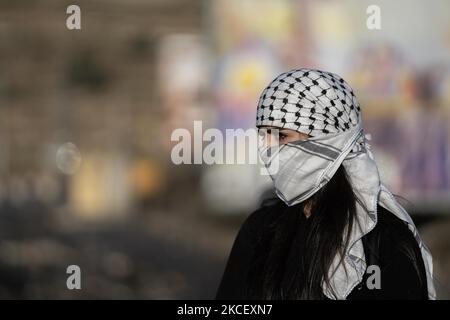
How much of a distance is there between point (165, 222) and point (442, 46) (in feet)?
28.6

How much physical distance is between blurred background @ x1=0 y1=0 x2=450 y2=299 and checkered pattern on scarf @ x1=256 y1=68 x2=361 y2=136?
137 centimetres

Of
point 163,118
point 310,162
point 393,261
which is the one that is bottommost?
point 163,118

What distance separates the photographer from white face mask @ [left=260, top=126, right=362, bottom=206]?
217cm

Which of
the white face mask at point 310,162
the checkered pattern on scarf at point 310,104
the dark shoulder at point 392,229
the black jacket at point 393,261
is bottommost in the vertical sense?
the black jacket at point 393,261

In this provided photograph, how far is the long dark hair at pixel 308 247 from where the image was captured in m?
2.18

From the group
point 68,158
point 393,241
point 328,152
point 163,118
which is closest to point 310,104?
point 328,152

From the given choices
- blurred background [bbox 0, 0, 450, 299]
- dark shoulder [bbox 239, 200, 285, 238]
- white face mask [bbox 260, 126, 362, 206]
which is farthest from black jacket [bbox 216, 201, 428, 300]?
blurred background [bbox 0, 0, 450, 299]

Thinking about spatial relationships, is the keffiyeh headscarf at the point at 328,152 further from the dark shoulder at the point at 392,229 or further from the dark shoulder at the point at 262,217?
the dark shoulder at the point at 262,217

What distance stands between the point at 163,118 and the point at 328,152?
21.7 m

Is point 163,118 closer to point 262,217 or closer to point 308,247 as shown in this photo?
point 262,217

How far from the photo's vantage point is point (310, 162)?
2.16 m

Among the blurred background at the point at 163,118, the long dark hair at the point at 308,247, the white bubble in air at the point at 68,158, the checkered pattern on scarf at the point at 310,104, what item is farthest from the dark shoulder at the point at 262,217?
the white bubble in air at the point at 68,158

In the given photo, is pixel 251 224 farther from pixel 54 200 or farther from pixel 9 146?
pixel 9 146

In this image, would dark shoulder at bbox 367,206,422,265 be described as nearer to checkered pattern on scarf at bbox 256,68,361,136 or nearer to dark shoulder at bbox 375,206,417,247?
dark shoulder at bbox 375,206,417,247
